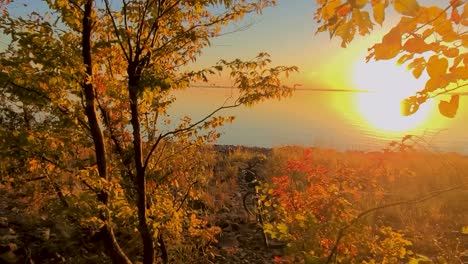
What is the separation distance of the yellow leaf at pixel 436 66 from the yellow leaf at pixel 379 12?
9.7 inches

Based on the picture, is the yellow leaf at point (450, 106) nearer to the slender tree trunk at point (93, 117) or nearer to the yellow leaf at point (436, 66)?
the yellow leaf at point (436, 66)

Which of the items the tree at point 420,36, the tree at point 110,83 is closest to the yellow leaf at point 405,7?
the tree at point 420,36

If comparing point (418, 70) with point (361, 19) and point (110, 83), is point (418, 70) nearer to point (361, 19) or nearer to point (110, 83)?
point (361, 19)

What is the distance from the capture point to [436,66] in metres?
1.44

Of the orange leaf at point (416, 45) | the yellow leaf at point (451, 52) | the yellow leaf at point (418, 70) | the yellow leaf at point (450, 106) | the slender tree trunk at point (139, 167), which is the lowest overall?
the slender tree trunk at point (139, 167)

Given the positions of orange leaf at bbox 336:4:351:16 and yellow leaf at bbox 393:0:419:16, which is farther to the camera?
orange leaf at bbox 336:4:351:16

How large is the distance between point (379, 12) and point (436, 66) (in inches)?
11.4

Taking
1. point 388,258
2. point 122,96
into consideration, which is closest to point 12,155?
point 122,96

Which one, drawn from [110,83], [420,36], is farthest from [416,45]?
[110,83]

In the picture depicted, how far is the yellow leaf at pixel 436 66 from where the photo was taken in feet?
4.68

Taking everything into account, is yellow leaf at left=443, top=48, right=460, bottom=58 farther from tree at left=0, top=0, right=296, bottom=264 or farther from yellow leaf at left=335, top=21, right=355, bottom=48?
tree at left=0, top=0, right=296, bottom=264

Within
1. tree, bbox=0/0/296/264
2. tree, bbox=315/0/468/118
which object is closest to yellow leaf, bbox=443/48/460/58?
tree, bbox=315/0/468/118

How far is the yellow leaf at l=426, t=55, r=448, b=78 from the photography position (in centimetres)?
143

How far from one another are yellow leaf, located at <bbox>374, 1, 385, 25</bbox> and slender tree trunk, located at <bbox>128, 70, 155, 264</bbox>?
125 inches
